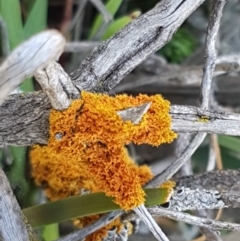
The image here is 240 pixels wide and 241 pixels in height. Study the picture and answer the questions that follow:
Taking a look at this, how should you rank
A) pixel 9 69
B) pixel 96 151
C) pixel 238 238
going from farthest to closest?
pixel 238 238 < pixel 96 151 < pixel 9 69

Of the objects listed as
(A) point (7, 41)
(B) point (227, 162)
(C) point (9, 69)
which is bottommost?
(B) point (227, 162)

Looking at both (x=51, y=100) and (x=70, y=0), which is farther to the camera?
(x=70, y=0)

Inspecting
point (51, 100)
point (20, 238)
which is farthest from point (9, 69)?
point (20, 238)

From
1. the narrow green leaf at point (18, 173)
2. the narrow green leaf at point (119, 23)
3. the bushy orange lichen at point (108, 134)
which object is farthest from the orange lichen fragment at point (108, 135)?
the narrow green leaf at point (119, 23)

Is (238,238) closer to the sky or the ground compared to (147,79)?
closer to the ground

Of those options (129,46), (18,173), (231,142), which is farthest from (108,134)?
(231,142)

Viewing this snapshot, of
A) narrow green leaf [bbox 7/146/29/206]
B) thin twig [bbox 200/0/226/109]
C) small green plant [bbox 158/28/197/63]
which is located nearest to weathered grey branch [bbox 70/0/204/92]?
thin twig [bbox 200/0/226/109]

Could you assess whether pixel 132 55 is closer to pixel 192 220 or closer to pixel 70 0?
pixel 192 220
